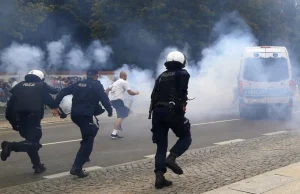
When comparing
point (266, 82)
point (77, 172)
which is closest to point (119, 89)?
point (77, 172)

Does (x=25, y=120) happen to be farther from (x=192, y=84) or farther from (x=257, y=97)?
(x=192, y=84)

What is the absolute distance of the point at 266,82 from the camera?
13594mm

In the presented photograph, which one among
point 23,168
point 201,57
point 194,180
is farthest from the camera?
point 201,57

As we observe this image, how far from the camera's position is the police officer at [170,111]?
17.8 ft

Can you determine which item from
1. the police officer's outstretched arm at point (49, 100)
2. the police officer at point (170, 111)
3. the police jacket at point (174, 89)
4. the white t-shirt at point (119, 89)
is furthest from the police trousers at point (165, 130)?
the white t-shirt at point (119, 89)

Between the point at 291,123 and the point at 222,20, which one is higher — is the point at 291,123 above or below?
below

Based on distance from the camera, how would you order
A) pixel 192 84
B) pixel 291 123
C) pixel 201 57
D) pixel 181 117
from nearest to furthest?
pixel 181 117 → pixel 291 123 → pixel 192 84 → pixel 201 57

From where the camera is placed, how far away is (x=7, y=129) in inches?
521

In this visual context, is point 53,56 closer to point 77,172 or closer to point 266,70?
point 266,70

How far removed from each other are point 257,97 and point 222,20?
8.64 meters

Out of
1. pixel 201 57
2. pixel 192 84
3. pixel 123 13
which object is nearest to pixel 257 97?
pixel 192 84

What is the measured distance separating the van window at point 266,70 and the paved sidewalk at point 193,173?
5413 millimetres

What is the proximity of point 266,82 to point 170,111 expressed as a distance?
8933mm

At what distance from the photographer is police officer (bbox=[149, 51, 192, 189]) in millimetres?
5418
